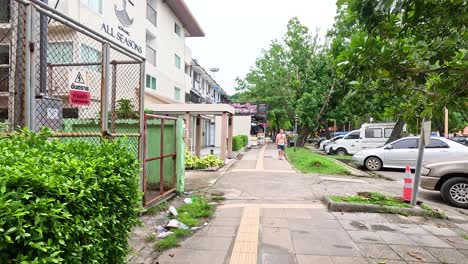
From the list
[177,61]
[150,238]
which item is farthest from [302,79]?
[150,238]

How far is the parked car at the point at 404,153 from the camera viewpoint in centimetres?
1217

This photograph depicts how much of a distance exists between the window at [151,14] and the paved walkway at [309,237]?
535 inches

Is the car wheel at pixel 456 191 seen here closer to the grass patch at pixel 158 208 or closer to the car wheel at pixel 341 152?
the grass patch at pixel 158 208

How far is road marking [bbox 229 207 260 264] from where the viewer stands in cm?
409

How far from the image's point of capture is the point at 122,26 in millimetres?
14531

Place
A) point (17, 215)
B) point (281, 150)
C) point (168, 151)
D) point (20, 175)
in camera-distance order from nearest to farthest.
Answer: point (17, 215) → point (20, 175) → point (168, 151) → point (281, 150)

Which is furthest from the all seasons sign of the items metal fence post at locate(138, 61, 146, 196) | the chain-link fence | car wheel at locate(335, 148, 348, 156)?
car wheel at locate(335, 148, 348, 156)

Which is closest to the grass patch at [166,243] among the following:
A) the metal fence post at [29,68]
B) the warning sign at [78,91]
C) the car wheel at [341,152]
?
the warning sign at [78,91]

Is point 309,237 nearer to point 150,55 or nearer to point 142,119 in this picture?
point 142,119

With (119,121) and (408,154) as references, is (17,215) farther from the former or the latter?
(408,154)

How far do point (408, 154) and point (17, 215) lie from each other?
13982mm

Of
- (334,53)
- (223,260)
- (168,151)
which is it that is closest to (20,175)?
(223,260)

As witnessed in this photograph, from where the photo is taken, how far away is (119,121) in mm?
5965

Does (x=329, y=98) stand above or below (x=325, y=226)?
above
